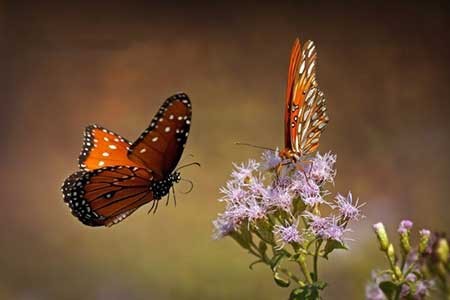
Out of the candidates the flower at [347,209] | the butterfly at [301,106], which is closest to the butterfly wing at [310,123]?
the butterfly at [301,106]

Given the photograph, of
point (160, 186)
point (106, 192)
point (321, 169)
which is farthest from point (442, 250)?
point (106, 192)

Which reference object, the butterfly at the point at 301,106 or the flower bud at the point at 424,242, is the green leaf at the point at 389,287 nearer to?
the flower bud at the point at 424,242

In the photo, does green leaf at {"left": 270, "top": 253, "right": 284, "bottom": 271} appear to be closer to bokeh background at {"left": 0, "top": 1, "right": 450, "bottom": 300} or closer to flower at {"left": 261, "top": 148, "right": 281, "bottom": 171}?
flower at {"left": 261, "top": 148, "right": 281, "bottom": 171}

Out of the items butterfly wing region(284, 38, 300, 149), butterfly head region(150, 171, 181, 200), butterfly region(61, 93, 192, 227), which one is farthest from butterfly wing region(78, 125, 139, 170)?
butterfly wing region(284, 38, 300, 149)

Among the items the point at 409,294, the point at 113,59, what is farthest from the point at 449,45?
the point at 409,294

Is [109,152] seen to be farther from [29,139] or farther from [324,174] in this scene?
[29,139]

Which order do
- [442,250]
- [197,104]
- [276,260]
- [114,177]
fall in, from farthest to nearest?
[197,104] < [114,177] < [276,260] < [442,250]

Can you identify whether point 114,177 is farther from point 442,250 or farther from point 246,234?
point 442,250
